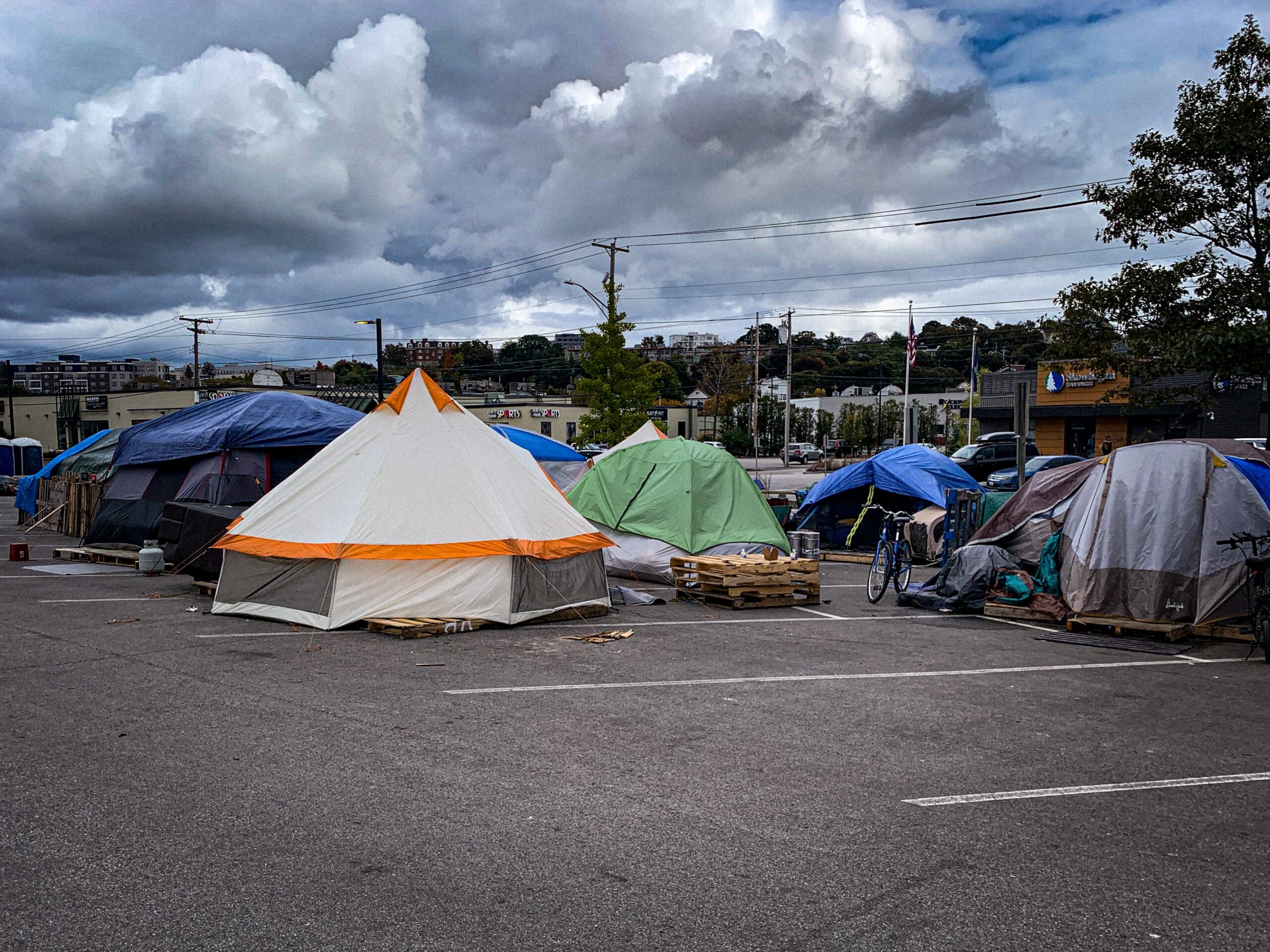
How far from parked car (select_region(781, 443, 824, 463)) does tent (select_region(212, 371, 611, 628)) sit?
55674 millimetres

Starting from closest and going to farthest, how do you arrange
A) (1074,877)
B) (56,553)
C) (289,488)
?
1. (1074,877)
2. (289,488)
3. (56,553)

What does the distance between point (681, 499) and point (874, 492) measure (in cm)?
569

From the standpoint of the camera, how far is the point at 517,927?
404 centimetres

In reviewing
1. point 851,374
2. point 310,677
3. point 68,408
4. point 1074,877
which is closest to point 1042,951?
point 1074,877

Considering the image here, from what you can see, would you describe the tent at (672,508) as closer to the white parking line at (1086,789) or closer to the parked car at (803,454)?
the white parking line at (1086,789)

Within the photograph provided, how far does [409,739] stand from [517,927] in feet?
9.43

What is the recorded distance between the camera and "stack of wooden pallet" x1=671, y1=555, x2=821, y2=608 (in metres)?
13.3

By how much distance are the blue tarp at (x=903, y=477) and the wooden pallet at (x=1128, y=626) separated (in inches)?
290

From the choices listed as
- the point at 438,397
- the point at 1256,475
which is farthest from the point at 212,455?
the point at 1256,475

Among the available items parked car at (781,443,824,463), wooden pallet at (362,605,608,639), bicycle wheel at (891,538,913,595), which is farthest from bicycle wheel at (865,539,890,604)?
parked car at (781,443,824,463)

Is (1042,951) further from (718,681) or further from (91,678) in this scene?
(91,678)

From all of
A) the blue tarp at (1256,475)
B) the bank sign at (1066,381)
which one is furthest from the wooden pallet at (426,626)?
the bank sign at (1066,381)

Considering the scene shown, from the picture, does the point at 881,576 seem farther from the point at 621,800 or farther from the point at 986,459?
the point at 986,459

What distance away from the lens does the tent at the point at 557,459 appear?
74.6 ft
